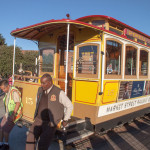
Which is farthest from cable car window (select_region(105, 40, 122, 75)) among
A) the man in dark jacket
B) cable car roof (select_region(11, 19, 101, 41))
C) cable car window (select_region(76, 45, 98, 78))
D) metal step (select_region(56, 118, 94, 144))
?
the man in dark jacket

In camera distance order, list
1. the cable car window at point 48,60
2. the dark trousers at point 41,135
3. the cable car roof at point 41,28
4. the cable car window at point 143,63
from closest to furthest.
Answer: the dark trousers at point 41,135 < the cable car roof at point 41,28 < the cable car window at point 48,60 < the cable car window at point 143,63

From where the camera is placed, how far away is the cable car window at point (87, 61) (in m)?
4.61

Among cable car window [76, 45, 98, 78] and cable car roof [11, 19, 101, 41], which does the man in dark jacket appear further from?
cable car window [76, 45, 98, 78]

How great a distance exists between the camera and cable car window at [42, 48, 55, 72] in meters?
5.67

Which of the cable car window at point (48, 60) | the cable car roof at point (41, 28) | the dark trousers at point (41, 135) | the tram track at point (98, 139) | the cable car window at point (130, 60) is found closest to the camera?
the dark trousers at point (41, 135)

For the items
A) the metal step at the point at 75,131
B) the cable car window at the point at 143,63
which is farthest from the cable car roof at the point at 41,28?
the cable car window at the point at 143,63

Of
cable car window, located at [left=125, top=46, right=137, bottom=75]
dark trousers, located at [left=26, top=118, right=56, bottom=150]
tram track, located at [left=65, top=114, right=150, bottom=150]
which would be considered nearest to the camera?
dark trousers, located at [left=26, top=118, right=56, bottom=150]

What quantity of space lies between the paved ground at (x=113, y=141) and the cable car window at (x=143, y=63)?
2.11 metres

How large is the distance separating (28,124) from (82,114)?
1.43 meters

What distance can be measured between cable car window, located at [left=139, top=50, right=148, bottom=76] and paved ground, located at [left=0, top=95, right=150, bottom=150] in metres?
2.11

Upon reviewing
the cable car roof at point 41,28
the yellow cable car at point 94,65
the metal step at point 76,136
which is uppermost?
the cable car roof at point 41,28

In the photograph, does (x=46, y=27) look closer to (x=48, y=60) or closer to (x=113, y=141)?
(x=48, y=60)

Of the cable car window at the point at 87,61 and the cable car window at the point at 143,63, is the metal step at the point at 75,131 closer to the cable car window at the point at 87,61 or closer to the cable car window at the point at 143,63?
the cable car window at the point at 87,61

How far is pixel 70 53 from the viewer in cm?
581
